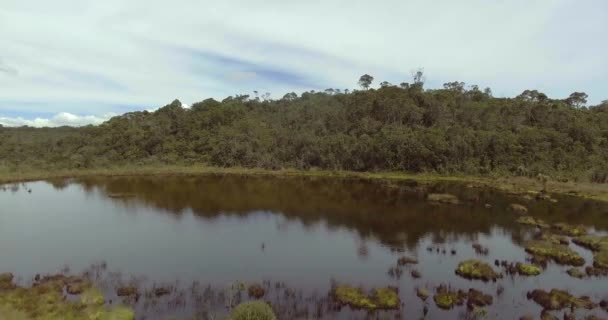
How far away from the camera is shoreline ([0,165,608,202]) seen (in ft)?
246

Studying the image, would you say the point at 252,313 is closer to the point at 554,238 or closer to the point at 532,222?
the point at 554,238

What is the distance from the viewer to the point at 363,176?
91188mm

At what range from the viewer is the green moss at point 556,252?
36.4 metres

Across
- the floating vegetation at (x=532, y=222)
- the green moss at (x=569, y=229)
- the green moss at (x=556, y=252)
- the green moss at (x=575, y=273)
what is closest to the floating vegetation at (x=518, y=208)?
the floating vegetation at (x=532, y=222)

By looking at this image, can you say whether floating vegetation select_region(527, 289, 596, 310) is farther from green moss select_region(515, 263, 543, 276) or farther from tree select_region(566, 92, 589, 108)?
tree select_region(566, 92, 589, 108)

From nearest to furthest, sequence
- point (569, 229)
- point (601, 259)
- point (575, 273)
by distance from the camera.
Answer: point (575, 273) < point (601, 259) < point (569, 229)

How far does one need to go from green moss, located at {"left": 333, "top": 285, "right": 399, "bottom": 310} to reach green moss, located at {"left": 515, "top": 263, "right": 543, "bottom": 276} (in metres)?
12.5

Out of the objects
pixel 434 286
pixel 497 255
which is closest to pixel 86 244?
pixel 434 286

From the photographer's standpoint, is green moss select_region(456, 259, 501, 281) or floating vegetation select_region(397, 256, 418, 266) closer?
green moss select_region(456, 259, 501, 281)

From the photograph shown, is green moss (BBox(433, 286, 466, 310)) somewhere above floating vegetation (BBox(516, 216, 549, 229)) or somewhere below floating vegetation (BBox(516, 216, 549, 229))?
below

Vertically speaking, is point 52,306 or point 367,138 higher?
point 367,138

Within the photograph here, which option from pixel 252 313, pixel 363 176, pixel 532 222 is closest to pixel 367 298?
pixel 252 313

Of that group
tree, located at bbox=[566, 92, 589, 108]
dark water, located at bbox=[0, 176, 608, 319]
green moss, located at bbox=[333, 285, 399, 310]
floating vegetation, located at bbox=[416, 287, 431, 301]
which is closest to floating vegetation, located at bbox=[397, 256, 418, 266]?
dark water, located at bbox=[0, 176, 608, 319]

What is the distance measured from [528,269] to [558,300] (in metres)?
6.11
